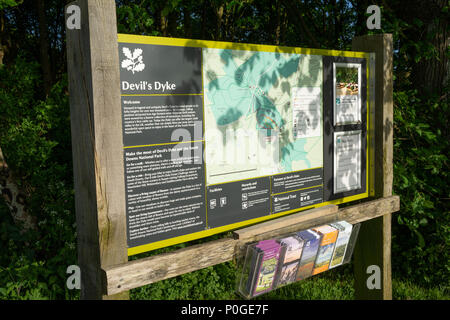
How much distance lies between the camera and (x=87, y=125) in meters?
1.92

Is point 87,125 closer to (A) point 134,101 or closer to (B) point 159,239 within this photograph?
(A) point 134,101

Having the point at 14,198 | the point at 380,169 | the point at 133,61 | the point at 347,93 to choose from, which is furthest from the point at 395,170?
the point at 14,198

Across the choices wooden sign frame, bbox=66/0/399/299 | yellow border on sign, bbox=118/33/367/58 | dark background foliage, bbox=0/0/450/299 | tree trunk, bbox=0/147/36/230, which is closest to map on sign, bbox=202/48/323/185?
yellow border on sign, bbox=118/33/367/58

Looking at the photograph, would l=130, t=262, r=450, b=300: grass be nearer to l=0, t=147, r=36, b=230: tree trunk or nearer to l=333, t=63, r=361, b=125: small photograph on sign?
l=0, t=147, r=36, b=230: tree trunk

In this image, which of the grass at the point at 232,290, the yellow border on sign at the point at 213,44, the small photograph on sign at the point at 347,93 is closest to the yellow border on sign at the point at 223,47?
the yellow border on sign at the point at 213,44

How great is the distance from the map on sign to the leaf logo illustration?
397mm

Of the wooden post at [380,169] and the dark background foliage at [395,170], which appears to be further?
the dark background foliage at [395,170]

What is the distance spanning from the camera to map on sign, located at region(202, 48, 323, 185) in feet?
7.81

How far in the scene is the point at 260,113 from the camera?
261 centimetres

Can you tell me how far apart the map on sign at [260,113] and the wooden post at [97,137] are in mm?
560

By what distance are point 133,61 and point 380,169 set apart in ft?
7.28

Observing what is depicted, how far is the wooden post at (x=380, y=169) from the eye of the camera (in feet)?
11.0

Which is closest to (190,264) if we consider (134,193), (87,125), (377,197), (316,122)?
(134,193)

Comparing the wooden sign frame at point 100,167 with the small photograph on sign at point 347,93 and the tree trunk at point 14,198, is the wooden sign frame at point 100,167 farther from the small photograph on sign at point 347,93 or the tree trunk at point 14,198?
the tree trunk at point 14,198
